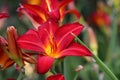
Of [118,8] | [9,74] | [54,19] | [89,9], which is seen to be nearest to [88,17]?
[89,9]

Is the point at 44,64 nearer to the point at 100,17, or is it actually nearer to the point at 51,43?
the point at 51,43

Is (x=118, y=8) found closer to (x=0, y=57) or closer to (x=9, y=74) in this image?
(x=9, y=74)

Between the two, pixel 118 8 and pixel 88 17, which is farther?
pixel 88 17

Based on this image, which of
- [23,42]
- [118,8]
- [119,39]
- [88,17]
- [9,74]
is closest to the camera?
[23,42]

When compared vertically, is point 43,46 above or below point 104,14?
above

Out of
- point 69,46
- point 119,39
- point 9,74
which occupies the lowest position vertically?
point 119,39

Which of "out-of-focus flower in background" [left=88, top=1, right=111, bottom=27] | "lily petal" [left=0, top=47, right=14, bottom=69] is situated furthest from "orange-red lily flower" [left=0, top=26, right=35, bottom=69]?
"out-of-focus flower in background" [left=88, top=1, right=111, bottom=27]

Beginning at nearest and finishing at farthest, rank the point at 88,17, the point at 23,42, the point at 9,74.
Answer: the point at 23,42, the point at 9,74, the point at 88,17
